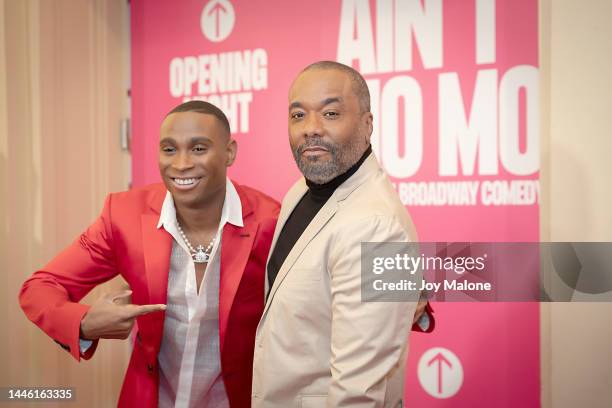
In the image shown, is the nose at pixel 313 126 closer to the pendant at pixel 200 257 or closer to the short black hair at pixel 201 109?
the short black hair at pixel 201 109

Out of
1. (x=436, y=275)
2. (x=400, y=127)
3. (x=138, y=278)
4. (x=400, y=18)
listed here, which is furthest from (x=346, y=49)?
(x=138, y=278)

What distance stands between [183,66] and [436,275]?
181cm

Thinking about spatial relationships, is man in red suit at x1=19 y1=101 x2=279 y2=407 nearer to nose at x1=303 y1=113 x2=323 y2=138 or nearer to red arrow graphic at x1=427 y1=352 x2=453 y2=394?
nose at x1=303 y1=113 x2=323 y2=138

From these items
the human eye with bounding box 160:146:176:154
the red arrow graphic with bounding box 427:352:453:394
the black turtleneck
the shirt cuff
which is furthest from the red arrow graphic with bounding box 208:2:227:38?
the red arrow graphic with bounding box 427:352:453:394

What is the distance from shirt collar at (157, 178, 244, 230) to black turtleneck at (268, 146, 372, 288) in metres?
0.22

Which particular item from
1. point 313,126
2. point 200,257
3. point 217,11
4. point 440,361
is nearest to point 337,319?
point 313,126

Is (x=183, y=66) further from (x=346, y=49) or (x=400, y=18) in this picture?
(x=400, y=18)

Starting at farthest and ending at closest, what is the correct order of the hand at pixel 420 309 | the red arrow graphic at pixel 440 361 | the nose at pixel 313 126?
1. the red arrow graphic at pixel 440 361
2. the hand at pixel 420 309
3. the nose at pixel 313 126

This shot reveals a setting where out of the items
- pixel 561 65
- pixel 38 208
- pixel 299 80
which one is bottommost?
pixel 38 208

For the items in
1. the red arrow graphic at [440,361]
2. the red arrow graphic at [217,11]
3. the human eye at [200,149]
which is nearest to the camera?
the human eye at [200,149]

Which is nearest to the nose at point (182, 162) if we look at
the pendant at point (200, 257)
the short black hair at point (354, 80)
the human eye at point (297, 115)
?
the pendant at point (200, 257)

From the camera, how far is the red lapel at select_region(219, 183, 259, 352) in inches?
69.6

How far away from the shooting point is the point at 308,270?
4.74 feet

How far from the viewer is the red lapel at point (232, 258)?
1767 millimetres
